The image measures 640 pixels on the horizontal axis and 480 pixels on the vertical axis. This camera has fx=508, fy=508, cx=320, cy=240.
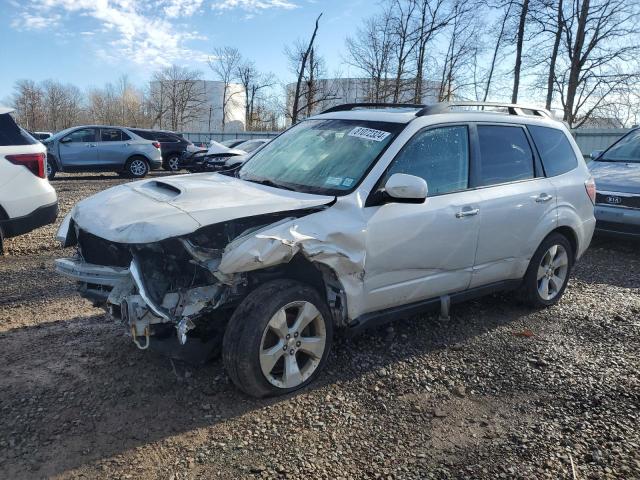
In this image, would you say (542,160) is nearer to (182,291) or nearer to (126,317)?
(182,291)

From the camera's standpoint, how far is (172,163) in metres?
20.4

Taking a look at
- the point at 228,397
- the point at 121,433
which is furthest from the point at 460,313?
the point at 121,433

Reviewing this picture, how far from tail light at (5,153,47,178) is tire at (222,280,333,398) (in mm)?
4206

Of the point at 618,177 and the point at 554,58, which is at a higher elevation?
the point at 554,58

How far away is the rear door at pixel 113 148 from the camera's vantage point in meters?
16.3

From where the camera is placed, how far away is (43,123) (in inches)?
2653

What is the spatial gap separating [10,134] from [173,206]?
13.0ft

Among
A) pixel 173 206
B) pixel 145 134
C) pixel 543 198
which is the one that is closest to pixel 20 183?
pixel 173 206

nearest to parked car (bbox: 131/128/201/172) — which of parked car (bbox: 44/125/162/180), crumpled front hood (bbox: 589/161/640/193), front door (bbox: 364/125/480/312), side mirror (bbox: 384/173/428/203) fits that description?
parked car (bbox: 44/125/162/180)

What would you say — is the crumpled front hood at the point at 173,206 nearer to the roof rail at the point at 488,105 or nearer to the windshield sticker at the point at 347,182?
the windshield sticker at the point at 347,182

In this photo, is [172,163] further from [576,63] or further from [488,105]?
[576,63]

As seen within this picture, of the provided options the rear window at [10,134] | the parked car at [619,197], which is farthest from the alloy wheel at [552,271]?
the rear window at [10,134]

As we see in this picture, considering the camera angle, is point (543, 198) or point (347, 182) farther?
point (543, 198)

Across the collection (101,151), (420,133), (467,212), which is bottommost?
(101,151)
